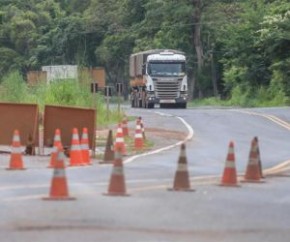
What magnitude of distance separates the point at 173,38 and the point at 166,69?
88.7ft

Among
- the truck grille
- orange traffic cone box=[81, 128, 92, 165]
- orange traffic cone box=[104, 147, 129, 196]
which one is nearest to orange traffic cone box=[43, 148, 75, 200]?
orange traffic cone box=[104, 147, 129, 196]

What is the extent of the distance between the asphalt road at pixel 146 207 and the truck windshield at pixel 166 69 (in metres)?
34.5

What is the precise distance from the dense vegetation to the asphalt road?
104ft

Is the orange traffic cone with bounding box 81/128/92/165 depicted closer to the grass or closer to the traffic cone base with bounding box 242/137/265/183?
the traffic cone base with bounding box 242/137/265/183

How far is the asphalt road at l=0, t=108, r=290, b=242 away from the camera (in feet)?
34.8

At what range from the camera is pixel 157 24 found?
280 ft

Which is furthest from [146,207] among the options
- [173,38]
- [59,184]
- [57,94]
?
[173,38]

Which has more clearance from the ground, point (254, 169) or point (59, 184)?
point (59, 184)

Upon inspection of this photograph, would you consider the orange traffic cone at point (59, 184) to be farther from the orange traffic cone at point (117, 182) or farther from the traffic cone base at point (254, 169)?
the traffic cone base at point (254, 169)

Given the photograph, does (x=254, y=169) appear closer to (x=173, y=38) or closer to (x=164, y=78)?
(x=164, y=78)

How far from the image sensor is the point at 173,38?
273ft

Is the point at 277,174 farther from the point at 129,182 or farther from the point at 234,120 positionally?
the point at 234,120

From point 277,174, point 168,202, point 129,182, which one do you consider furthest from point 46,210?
point 277,174

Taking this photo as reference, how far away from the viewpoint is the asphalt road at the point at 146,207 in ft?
34.8
